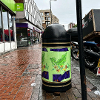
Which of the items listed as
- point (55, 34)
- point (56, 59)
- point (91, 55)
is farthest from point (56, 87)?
point (91, 55)

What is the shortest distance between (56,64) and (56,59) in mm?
116

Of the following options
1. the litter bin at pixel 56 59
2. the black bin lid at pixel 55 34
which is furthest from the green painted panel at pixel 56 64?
the black bin lid at pixel 55 34

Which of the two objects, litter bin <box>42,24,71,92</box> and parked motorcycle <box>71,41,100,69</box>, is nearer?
litter bin <box>42,24,71,92</box>

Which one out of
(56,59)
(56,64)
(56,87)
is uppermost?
(56,59)

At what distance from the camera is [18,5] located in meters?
14.6

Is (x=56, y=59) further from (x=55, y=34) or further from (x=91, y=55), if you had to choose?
(x=91, y=55)


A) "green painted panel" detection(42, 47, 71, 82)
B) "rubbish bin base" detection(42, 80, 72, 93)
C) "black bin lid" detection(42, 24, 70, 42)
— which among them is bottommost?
"rubbish bin base" detection(42, 80, 72, 93)

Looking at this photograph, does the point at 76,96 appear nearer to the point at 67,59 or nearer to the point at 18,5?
the point at 67,59

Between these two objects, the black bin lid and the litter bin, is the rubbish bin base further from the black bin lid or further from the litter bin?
the black bin lid

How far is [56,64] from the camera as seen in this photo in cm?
294

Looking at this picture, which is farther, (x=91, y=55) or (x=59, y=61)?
(x=91, y=55)

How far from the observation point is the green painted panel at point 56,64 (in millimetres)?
2930

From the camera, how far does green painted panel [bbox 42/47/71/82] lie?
2930 mm

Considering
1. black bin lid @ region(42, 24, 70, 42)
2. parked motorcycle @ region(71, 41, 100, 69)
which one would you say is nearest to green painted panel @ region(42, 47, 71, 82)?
black bin lid @ region(42, 24, 70, 42)
